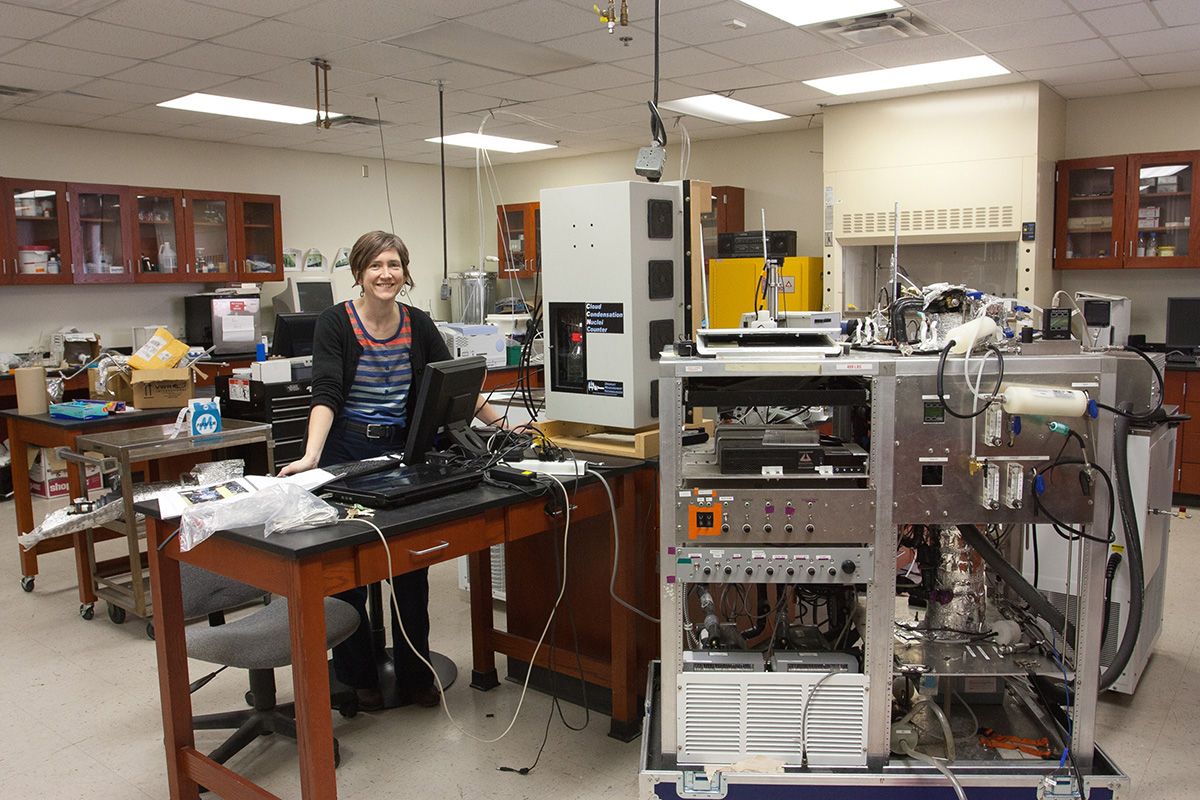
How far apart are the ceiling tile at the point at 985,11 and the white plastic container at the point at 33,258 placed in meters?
5.54

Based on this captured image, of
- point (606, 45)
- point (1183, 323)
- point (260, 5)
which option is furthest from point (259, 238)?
point (1183, 323)

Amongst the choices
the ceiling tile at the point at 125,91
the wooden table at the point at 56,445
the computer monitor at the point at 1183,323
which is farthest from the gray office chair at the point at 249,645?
the computer monitor at the point at 1183,323

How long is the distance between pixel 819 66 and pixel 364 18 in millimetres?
2427

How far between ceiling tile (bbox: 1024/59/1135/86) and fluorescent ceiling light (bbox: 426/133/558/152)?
3811mm

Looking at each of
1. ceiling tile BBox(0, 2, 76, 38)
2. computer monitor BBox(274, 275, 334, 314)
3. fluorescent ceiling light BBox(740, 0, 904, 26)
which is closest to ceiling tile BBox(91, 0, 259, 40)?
ceiling tile BBox(0, 2, 76, 38)

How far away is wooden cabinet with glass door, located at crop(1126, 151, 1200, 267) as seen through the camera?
5.21m

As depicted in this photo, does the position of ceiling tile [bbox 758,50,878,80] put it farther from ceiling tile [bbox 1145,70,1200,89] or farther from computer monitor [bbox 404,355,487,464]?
computer monitor [bbox 404,355,487,464]

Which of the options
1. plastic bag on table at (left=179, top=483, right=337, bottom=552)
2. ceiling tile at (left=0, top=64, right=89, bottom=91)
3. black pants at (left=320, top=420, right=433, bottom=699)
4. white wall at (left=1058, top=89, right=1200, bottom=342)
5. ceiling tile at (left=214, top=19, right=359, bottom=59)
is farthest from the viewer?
white wall at (left=1058, top=89, right=1200, bottom=342)

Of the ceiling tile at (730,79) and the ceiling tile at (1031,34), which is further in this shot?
the ceiling tile at (730,79)

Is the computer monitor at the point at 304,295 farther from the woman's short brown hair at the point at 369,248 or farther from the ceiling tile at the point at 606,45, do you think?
the woman's short brown hair at the point at 369,248

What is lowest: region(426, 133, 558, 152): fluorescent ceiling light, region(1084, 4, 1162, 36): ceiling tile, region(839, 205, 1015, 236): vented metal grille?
region(839, 205, 1015, 236): vented metal grille

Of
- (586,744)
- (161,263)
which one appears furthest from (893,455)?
(161,263)

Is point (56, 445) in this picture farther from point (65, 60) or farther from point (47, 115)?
point (47, 115)

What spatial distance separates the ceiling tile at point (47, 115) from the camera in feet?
18.1
